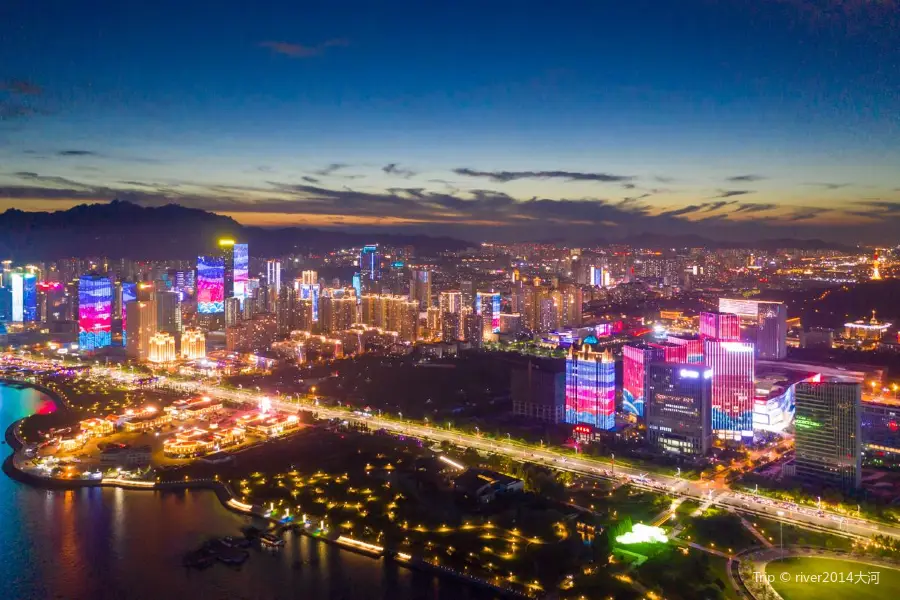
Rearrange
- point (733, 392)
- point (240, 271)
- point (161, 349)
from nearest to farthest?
1. point (733, 392)
2. point (161, 349)
3. point (240, 271)

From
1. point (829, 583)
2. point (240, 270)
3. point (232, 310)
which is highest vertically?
point (240, 270)

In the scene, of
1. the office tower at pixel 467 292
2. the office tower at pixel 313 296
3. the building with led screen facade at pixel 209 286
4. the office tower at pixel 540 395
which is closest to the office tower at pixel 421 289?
the office tower at pixel 467 292

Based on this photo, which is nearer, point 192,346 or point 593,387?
point 593,387

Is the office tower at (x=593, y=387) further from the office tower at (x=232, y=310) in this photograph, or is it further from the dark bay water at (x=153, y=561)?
the office tower at (x=232, y=310)

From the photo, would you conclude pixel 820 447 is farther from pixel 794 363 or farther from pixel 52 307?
pixel 52 307

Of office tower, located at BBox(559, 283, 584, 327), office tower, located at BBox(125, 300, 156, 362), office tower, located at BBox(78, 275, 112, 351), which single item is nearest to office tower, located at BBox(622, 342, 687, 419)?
office tower, located at BBox(559, 283, 584, 327)

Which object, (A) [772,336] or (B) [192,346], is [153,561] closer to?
(B) [192,346]

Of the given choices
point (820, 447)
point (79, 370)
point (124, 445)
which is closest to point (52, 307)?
point (79, 370)

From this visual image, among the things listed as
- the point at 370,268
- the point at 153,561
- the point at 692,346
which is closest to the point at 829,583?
the point at 692,346
